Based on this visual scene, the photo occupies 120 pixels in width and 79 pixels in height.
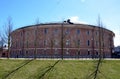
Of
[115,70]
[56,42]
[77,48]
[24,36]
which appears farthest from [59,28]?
[115,70]

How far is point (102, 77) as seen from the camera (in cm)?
2445

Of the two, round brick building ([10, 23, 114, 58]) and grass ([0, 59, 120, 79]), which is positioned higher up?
round brick building ([10, 23, 114, 58])

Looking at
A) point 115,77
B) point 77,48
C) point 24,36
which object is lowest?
point 115,77

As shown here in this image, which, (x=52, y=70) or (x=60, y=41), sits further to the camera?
(x=60, y=41)

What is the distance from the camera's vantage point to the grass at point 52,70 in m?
23.5

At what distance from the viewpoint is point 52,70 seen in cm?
2550

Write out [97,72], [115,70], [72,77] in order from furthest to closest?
→ [115,70], [97,72], [72,77]

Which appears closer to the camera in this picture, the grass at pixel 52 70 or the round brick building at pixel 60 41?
the grass at pixel 52 70

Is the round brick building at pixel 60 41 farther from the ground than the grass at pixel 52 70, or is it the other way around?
the round brick building at pixel 60 41

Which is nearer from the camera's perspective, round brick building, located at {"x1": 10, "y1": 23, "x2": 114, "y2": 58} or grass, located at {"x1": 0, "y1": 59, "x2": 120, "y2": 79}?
grass, located at {"x1": 0, "y1": 59, "x2": 120, "y2": 79}

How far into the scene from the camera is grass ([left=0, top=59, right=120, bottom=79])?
23.5 meters

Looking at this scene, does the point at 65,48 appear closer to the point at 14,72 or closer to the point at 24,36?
the point at 24,36

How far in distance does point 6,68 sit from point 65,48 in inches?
1453

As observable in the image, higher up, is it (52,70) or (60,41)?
(60,41)
